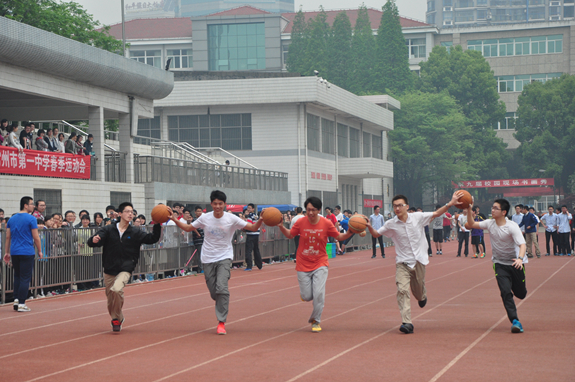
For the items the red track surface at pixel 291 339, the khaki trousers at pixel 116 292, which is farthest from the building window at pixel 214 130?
the khaki trousers at pixel 116 292

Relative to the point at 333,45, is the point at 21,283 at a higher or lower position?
lower

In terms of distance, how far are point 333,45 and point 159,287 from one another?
256ft

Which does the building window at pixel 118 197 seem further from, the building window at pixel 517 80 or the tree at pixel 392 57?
the building window at pixel 517 80

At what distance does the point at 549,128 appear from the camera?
83625 mm

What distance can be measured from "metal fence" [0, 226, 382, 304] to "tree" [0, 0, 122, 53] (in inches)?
841

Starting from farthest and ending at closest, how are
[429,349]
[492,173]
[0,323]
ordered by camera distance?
[492,173] → [0,323] → [429,349]

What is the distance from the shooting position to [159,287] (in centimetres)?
1998

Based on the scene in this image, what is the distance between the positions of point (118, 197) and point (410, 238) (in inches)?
832

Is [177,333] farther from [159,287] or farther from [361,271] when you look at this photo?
[361,271]

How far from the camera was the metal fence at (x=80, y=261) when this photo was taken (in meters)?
17.3

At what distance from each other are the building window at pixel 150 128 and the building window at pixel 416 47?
5286cm

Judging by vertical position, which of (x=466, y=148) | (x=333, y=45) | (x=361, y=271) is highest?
(x=333, y=45)

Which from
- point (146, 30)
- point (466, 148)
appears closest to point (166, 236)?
point (466, 148)

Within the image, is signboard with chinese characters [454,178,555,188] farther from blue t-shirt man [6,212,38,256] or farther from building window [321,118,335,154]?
blue t-shirt man [6,212,38,256]
